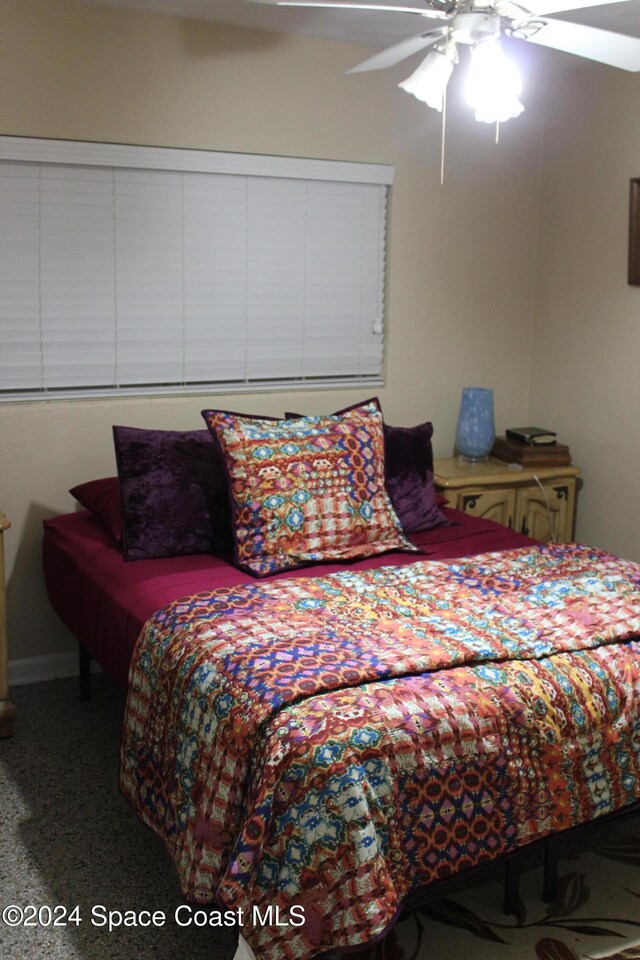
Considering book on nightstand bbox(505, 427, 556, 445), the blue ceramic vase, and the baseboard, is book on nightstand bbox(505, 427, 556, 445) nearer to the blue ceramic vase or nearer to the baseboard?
the blue ceramic vase

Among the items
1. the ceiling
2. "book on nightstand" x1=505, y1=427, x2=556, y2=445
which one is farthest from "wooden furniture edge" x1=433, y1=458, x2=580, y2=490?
the ceiling

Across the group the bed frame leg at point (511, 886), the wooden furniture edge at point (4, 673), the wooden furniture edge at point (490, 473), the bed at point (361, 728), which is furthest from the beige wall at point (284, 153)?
the bed frame leg at point (511, 886)

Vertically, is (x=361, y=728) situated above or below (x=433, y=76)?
Answer: below

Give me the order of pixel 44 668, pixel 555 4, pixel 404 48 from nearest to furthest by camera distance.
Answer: pixel 555 4
pixel 404 48
pixel 44 668

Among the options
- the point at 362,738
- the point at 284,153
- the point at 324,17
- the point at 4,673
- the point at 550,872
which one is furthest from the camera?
the point at 284,153

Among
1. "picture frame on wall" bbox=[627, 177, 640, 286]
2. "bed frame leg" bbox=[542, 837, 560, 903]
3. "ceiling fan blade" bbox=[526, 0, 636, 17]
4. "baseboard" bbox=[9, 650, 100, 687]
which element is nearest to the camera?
"ceiling fan blade" bbox=[526, 0, 636, 17]

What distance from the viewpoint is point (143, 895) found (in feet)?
8.25

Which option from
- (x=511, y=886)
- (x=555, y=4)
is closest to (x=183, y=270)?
(x=555, y=4)

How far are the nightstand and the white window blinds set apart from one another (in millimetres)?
600

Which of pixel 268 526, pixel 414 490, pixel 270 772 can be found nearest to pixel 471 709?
pixel 270 772

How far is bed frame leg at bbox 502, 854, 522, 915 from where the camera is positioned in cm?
240

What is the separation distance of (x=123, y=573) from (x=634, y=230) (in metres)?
2.44

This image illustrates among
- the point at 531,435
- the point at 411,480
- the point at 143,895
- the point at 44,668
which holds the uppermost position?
the point at 531,435

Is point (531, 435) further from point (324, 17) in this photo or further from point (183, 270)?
point (324, 17)
